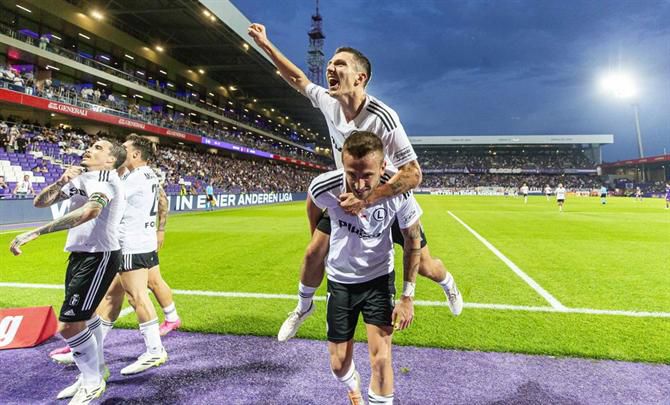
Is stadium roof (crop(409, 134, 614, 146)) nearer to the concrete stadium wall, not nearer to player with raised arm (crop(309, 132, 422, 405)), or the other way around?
the concrete stadium wall

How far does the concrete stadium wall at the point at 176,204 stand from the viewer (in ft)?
52.8

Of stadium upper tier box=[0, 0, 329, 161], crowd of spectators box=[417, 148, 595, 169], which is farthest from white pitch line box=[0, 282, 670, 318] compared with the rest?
crowd of spectators box=[417, 148, 595, 169]

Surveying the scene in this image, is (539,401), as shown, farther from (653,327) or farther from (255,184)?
(255,184)

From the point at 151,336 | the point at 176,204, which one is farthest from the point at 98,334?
the point at 176,204

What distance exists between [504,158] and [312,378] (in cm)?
10750

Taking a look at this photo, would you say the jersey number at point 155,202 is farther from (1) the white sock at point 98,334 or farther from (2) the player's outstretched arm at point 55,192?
(1) the white sock at point 98,334

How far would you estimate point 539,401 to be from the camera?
3.12 metres

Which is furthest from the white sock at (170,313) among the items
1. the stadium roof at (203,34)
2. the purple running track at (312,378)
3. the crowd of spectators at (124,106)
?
the stadium roof at (203,34)

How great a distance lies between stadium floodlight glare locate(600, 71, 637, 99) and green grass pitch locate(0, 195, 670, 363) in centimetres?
5069

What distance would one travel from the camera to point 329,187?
8.43 feet

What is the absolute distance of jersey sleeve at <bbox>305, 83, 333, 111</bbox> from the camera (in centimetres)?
343

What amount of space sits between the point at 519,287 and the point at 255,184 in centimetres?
4638

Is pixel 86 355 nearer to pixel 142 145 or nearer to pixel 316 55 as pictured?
pixel 142 145

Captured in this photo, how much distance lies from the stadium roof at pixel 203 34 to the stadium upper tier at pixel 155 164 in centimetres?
965
